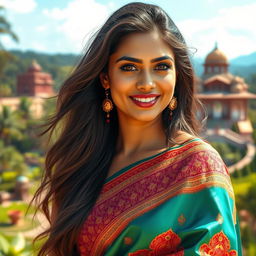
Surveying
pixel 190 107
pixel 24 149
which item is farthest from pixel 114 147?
pixel 24 149

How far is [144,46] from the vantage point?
1562mm

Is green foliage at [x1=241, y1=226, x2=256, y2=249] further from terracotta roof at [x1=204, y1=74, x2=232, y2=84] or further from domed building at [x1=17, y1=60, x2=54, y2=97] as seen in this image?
domed building at [x1=17, y1=60, x2=54, y2=97]

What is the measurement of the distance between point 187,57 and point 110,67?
0.30 metres

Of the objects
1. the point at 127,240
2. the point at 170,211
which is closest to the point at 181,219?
the point at 170,211

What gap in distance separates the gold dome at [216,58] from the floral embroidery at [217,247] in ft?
76.8

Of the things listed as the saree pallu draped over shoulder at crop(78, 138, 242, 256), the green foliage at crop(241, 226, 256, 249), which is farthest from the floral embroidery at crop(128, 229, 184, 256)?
the green foliage at crop(241, 226, 256, 249)

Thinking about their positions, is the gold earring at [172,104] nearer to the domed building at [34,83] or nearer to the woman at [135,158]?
the woman at [135,158]

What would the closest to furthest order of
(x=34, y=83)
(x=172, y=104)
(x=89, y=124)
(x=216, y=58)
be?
(x=172, y=104) < (x=89, y=124) < (x=216, y=58) < (x=34, y=83)

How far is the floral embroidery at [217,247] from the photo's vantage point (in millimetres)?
1326

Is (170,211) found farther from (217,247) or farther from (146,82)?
(146,82)

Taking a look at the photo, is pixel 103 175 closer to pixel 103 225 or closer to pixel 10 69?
pixel 103 225

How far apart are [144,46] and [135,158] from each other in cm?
44

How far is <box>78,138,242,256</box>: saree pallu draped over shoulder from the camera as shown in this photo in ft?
4.46

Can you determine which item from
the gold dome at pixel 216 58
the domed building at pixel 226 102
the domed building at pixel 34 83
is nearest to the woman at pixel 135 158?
the domed building at pixel 226 102
